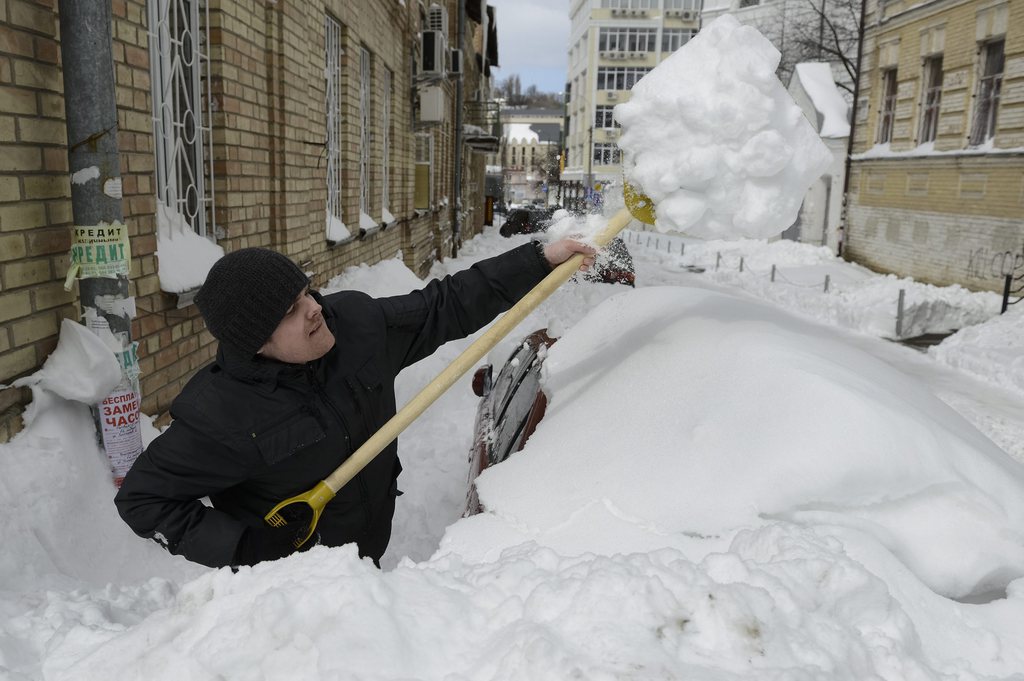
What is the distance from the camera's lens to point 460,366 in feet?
8.38

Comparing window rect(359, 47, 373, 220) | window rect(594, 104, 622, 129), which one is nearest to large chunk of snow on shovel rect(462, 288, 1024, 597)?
window rect(359, 47, 373, 220)

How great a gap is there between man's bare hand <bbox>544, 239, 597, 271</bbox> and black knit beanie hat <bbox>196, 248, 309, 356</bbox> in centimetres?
96

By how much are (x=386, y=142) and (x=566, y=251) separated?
28.1ft

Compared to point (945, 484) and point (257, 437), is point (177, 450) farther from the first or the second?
point (945, 484)

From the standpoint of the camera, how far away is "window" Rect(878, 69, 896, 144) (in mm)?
17938

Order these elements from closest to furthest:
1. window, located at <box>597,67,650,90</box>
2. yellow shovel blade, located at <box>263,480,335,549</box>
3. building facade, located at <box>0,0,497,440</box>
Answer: yellow shovel blade, located at <box>263,480,335,549</box>
building facade, located at <box>0,0,497,440</box>
window, located at <box>597,67,650,90</box>

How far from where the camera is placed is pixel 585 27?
188 feet

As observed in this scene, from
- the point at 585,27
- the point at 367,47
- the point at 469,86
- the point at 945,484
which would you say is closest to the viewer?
the point at 945,484

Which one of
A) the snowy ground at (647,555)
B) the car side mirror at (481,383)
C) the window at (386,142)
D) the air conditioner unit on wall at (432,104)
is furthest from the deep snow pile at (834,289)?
the snowy ground at (647,555)

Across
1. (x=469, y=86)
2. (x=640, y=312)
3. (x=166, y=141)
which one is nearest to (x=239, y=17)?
(x=166, y=141)

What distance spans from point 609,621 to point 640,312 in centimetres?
177

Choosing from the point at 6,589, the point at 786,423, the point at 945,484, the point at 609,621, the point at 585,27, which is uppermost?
the point at 585,27

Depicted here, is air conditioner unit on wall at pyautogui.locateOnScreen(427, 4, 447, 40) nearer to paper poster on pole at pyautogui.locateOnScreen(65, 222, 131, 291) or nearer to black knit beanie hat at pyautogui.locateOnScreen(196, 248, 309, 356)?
paper poster on pole at pyautogui.locateOnScreen(65, 222, 131, 291)

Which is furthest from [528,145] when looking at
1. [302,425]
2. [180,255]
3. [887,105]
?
[302,425]
